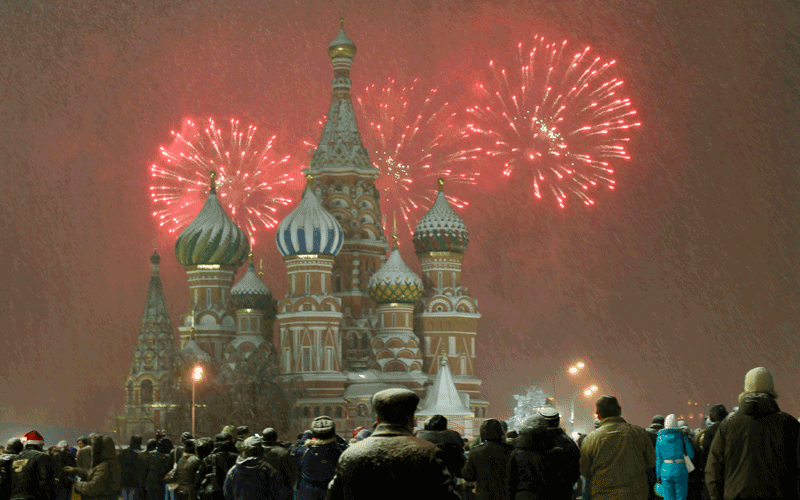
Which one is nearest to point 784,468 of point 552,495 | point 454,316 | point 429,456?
point 552,495

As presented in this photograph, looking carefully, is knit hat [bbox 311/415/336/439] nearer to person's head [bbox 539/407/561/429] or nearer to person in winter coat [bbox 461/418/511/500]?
person in winter coat [bbox 461/418/511/500]

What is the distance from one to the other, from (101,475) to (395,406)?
5147 mm

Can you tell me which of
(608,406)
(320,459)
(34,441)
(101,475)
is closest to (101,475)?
(101,475)

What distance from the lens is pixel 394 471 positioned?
482 cm

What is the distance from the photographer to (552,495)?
25.9 feet

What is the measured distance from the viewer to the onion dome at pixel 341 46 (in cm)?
4866

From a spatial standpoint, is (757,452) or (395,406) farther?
(757,452)

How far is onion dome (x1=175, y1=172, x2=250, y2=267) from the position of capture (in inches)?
1839

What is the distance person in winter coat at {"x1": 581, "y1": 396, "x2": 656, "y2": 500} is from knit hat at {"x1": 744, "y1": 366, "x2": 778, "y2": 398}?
1.21 m

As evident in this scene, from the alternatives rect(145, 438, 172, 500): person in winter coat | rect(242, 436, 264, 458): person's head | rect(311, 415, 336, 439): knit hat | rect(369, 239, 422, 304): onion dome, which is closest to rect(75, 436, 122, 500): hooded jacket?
rect(242, 436, 264, 458): person's head

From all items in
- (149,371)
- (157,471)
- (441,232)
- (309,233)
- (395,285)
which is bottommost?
(157,471)

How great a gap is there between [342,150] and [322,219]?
4.59m

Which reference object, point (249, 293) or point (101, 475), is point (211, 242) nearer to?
point (249, 293)

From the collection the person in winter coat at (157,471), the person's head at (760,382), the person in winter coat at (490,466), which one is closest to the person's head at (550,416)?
the person in winter coat at (490,466)
